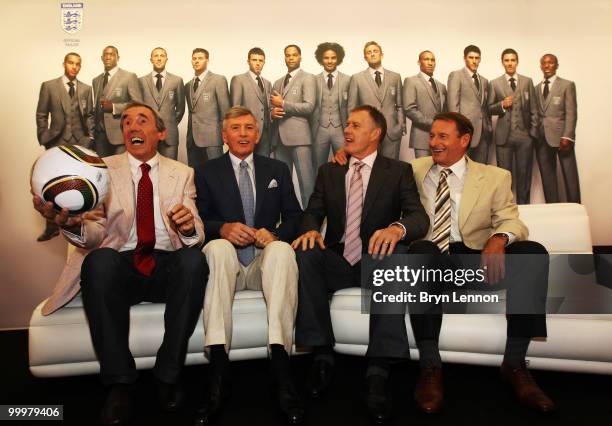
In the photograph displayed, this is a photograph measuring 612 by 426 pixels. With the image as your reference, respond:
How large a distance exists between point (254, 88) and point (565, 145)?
256 cm

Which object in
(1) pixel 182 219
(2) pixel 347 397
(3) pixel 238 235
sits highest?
(1) pixel 182 219

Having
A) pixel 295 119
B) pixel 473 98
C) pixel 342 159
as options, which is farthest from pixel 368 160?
pixel 473 98

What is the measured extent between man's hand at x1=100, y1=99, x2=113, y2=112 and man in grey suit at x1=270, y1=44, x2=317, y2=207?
1.23 metres

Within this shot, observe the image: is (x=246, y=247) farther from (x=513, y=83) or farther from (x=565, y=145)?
(x=565, y=145)

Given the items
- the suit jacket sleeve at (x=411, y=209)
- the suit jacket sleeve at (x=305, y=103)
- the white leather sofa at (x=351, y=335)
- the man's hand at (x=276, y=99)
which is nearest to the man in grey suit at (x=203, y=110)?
the man's hand at (x=276, y=99)

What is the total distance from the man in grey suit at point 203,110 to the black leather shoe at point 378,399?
2.29 meters

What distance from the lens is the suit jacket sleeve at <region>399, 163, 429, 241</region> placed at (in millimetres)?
2225

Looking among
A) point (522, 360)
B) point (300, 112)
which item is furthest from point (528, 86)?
point (522, 360)

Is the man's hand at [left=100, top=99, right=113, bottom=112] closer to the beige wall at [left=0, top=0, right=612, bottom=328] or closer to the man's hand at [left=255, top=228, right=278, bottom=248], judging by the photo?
the beige wall at [left=0, top=0, right=612, bottom=328]

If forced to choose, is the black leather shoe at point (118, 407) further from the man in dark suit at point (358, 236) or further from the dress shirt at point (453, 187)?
the dress shirt at point (453, 187)

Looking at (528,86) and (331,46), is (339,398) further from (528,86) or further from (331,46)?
(528,86)

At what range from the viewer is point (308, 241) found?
220 cm

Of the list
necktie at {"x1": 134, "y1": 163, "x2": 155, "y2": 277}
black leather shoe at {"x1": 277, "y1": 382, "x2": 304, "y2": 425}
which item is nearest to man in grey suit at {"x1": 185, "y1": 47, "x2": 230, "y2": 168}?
necktie at {"x1": 134, "y1": 163, "x2": 155, "y2": 277}

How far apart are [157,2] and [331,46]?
4.53 ft
